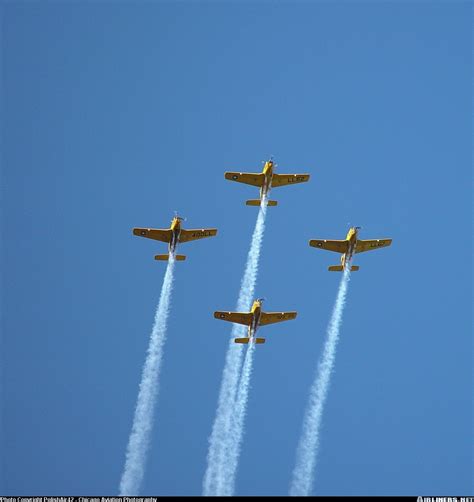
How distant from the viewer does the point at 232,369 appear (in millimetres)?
134500

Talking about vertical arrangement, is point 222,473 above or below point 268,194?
below

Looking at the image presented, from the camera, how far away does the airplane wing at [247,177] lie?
Answer: 13912 cm

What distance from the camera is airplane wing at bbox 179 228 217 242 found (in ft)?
447

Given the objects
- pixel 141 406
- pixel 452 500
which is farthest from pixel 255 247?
pixel 452 500

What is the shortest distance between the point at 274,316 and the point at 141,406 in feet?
40.5

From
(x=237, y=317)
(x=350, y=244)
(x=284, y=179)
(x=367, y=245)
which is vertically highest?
(x=284, y=179)

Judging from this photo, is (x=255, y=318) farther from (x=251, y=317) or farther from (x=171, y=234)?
(x=171, y=234)

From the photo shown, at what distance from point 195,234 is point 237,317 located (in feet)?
28.8

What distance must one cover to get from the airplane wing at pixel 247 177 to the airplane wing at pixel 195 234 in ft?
15.4

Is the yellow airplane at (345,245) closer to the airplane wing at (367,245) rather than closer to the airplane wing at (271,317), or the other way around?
the airplane wing at (367,245)

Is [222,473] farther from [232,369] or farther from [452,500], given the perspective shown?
[452,500]

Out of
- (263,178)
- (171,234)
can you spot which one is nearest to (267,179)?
(263,178)

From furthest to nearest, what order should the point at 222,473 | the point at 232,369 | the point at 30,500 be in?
the point at 232,369
the point at 222,473
the point at 30,500

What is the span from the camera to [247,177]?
13938 cm
